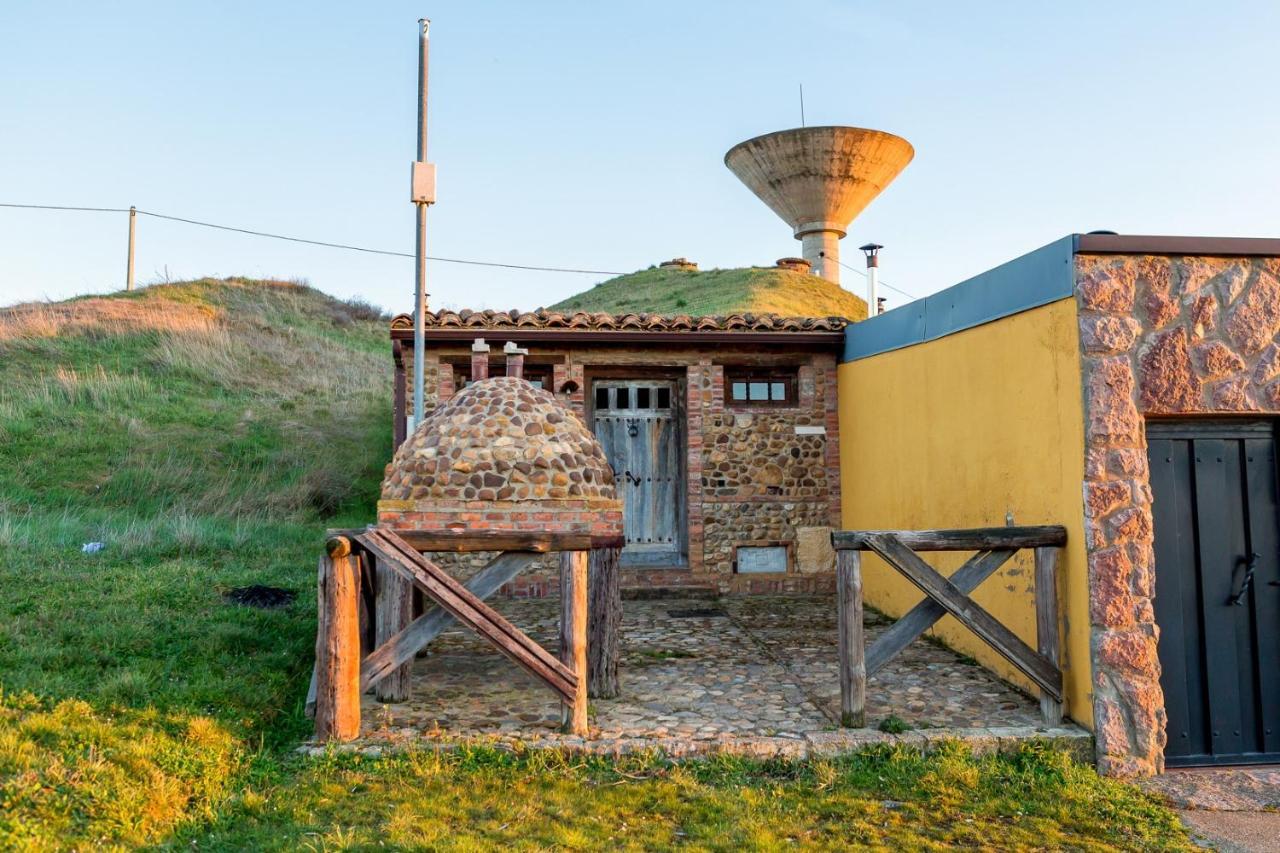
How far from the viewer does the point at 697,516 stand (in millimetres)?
10484

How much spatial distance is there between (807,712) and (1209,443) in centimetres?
316

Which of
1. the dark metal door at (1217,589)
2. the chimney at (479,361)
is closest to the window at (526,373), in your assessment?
the chimney at (479,361)

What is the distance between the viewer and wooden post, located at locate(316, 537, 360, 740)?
16.9ft

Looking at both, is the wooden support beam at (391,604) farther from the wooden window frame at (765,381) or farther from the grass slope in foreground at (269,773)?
the wooden window frame at (765,381)

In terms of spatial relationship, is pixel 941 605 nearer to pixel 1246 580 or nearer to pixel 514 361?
pixel 1246 580

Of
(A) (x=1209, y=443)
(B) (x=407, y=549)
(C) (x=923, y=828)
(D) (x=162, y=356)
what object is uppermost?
(D) (x=162, y=356)

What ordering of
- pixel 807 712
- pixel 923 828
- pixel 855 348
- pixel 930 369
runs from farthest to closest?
1. pixel 855 348
2. pixel 930 369
3. pixel 807 712
4. pixel 923 828

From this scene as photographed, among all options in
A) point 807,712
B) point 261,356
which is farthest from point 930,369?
point 261,356

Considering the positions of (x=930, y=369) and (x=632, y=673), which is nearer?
(x=632, y=673)

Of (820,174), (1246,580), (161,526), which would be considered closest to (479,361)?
(1246,580)

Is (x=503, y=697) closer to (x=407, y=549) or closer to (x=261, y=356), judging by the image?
(x=407, y=549)

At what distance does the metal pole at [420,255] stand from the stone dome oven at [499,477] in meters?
3.26

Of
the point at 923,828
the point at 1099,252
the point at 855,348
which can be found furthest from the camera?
the point at 855,348

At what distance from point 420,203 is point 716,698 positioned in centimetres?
646
